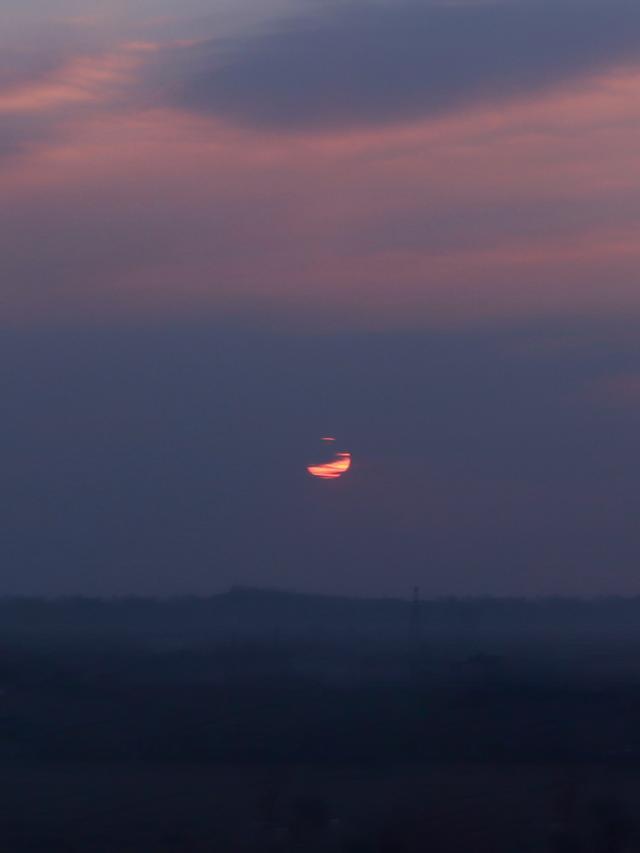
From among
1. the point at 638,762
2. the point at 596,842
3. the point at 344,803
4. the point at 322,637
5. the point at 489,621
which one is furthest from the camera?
the point at 489,621

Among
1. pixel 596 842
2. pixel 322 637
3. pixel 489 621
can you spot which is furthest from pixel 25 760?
pixel 489 621

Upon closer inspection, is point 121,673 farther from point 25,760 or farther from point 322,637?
point 322,637

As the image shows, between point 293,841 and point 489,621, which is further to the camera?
point 489,621

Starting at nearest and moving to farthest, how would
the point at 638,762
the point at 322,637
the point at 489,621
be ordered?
the point at 638,762 < the point at 322,637 < the point at 489,621

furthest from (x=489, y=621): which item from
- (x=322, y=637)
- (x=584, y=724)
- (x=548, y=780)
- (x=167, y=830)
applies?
(x=167, y=830)

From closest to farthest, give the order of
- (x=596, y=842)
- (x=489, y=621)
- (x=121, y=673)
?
(x=596, y=842) < (x=121, y=673) < (x=489, y=621)

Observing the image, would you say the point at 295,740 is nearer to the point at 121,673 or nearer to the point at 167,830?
the point at 167,830
